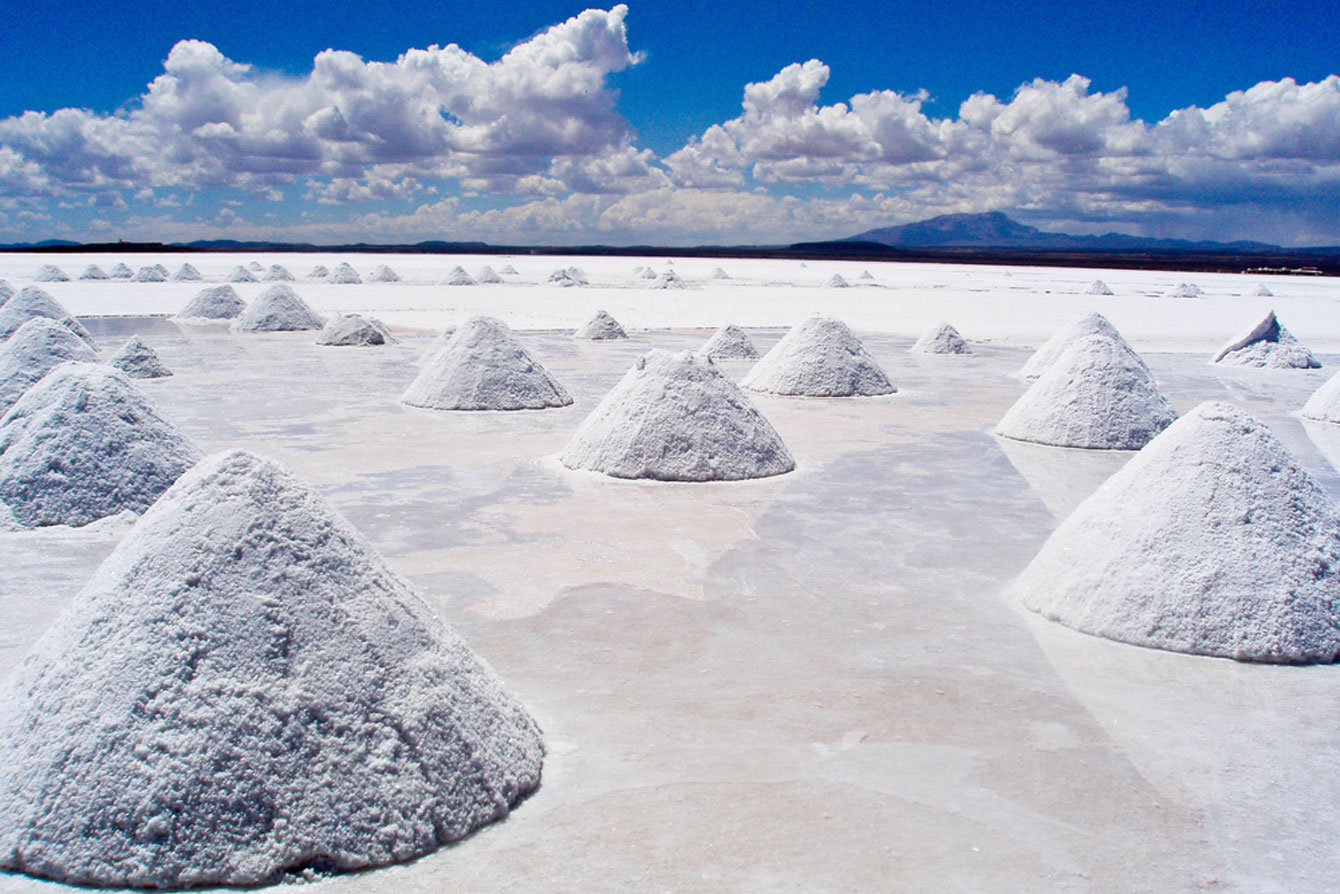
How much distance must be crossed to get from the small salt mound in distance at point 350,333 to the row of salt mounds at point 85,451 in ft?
34.6

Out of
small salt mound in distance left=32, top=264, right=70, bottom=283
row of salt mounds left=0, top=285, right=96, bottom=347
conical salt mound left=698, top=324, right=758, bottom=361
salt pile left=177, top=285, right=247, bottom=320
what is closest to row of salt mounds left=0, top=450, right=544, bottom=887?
conical salt mound left=698, top=324, right=758, bottom=361

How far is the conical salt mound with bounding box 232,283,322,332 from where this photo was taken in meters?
19.7

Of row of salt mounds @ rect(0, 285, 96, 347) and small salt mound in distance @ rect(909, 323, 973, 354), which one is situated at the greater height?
row of salt mounds @ rect(0, 285, 96, 347)

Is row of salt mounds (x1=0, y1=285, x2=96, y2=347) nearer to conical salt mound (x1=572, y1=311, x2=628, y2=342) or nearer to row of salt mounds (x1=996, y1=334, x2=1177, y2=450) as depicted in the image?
conical salt mound (x1=572, y1=311, x2=628, y2=342)

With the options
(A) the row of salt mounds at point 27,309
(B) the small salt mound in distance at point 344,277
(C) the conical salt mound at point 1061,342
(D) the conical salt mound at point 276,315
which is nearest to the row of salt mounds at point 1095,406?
(C) the conical salt mound at point 1061,342

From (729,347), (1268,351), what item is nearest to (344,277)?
(729,347)

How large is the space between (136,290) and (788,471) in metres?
30.8

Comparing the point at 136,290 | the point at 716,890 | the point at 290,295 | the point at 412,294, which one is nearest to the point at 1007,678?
the point at 716,890

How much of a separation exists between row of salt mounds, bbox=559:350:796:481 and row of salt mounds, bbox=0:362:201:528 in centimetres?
270

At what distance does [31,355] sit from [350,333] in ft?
27.4

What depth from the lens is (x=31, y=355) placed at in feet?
28.5

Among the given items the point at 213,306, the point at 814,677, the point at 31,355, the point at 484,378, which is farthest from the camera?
the point at 213,306

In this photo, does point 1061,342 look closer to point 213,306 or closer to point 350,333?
point 350,333

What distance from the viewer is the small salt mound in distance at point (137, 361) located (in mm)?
12219
